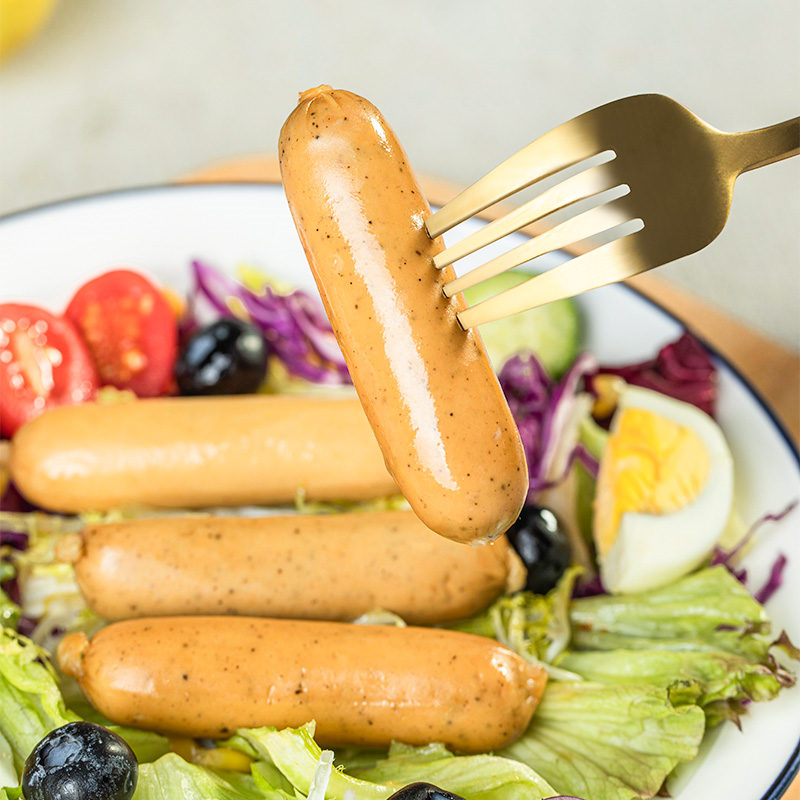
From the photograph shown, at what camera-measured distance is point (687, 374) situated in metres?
2.79

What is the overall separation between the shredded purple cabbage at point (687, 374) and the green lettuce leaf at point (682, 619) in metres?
0.57

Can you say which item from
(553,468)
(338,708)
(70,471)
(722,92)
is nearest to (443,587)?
(338,708)

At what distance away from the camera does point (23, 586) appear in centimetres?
251

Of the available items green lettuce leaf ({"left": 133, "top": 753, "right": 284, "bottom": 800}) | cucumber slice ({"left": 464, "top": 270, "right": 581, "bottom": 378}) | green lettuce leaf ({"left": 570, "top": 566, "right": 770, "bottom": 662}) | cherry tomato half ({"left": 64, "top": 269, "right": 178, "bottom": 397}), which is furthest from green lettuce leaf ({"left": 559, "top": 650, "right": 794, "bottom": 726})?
cherry tomato half ({"left": 64, "top": 269, "right": 178, "bottom": 397})

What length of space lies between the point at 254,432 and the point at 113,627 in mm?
656

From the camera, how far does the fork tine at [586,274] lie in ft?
4.58

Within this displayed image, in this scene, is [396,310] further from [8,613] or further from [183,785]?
[8,613]

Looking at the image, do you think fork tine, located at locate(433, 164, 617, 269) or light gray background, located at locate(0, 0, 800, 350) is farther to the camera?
light gray background, located at locate(0, 0, 800, 350)

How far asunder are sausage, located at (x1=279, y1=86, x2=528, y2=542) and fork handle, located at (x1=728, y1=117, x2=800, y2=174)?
0.49 m

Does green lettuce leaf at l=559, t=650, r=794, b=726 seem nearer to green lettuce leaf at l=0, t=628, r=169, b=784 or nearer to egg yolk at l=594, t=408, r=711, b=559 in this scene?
egg yolk at l=594, t=408, r=711, b=559

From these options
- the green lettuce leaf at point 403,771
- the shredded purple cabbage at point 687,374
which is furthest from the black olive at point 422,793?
the shredded purple cabbage at point 687,374

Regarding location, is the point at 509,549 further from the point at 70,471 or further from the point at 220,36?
the point at 220,36

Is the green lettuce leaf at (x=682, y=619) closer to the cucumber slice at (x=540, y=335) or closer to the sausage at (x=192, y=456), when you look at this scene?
the sausage at (x=192, y=456)

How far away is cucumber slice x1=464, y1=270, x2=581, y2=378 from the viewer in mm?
2967
